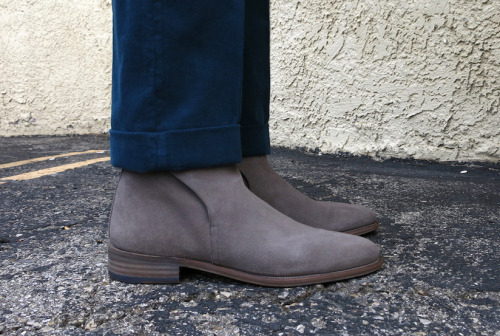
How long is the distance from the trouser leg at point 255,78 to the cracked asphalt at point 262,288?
1.16 ft

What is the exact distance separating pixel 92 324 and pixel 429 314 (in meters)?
0.55

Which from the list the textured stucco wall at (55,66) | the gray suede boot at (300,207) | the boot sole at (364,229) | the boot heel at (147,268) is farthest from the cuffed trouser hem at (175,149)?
the textured stucco wall at (55,66)

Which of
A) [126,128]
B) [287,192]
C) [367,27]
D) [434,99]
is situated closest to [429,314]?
[287,192]

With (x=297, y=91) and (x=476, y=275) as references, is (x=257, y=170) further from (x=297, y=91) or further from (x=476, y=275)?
(x=297, y=91)

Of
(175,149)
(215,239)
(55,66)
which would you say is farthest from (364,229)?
(55,66)

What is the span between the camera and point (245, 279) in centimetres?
88


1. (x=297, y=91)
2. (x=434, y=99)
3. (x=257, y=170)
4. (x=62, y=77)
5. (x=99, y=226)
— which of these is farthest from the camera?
(x=62, y=77)

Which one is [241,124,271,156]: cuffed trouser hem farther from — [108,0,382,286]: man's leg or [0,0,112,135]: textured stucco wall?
[0,0,112,135]: textured stucco wall

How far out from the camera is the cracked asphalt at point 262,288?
0.75 meters

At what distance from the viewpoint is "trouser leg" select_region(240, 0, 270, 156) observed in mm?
1103

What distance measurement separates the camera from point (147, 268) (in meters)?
0.90

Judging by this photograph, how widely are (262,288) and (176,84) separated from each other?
0.41 meters

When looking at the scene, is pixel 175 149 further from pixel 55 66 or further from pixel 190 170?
pixel 55 66

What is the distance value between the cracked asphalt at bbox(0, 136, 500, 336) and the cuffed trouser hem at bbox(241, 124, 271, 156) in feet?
1.08
